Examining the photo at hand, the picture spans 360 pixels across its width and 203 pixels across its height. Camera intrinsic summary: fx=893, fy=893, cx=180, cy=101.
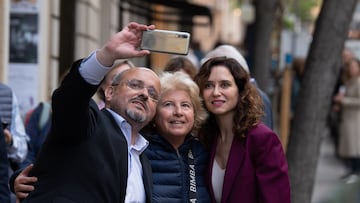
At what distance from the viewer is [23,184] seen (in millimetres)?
4195

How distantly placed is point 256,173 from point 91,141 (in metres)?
1.29

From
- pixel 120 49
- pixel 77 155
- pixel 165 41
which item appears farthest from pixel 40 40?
pixel 120 49

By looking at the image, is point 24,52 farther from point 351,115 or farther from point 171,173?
point 351,115

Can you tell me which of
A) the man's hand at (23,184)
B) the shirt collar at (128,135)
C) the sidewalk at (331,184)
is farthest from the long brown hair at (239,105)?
the man's hand at (23,184)

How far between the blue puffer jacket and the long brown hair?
0.89 feet

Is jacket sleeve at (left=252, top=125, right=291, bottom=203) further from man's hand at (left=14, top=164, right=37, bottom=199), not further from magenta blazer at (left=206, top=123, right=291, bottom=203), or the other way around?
man's hand at (left=14, top=164, right=37, bottom=199)

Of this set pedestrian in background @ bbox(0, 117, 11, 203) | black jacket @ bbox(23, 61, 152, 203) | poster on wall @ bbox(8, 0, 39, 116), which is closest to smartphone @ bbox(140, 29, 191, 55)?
black jacket @ bbox(23, 61, 152, 203)

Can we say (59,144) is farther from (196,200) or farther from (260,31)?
(260,31)

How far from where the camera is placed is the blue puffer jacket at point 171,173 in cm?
469

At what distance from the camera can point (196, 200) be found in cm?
479

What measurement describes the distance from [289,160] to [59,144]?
4219mm

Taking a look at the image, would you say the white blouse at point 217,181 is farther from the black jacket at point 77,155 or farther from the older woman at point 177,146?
the black jacket at point 77,155

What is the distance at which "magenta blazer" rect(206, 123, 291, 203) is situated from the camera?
488 cm

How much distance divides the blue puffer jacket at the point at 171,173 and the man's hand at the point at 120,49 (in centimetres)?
102
